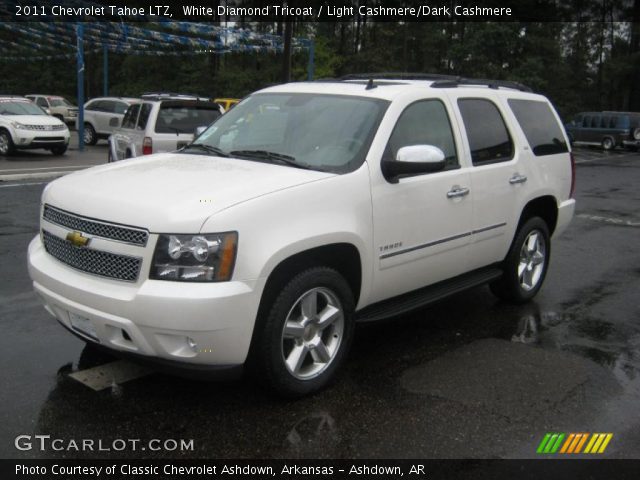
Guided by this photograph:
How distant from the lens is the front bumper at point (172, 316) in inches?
128

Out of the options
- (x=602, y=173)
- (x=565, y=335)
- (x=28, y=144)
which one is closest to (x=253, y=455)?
(x=565, y=335)

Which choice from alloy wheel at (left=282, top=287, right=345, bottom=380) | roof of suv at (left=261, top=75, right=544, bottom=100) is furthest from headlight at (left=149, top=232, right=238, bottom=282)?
roof of suv at (left=261, top=75, right=544, bottom=100)

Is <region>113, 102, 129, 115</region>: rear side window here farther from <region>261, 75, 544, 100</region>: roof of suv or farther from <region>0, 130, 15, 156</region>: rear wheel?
<region>261, 75, 544, 100</region>: roof of suv

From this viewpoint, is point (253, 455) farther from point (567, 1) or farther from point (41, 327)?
point (567, 1)

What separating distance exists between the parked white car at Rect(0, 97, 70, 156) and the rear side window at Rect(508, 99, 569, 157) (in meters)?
15.6

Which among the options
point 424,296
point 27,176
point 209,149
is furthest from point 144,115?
point 424,296

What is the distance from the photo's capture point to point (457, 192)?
4.69 metres

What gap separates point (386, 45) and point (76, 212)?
44.1m

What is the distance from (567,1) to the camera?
151 ft

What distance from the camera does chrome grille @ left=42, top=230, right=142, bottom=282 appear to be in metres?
3.38

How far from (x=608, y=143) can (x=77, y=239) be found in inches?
1258

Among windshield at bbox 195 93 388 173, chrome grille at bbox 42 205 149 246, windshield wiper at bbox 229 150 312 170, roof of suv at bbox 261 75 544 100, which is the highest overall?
roof of suv at bbox 261 75 544 100

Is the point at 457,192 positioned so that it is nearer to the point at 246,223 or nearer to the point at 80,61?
the point at 246,223

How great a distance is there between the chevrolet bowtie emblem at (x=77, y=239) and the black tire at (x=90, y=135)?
72.2ft
